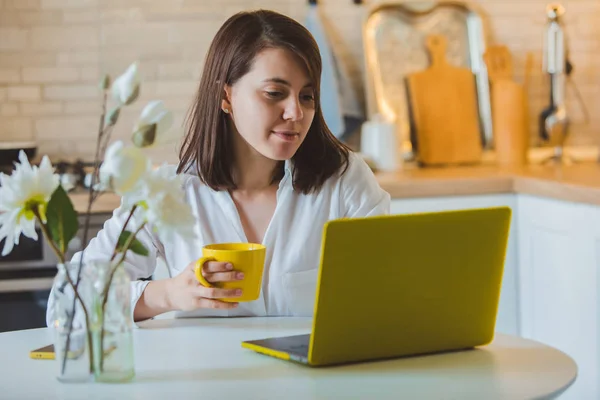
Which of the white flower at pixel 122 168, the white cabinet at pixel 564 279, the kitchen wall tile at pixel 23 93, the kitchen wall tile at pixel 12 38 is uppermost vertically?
the kitchen wall tile at pixel 12 38

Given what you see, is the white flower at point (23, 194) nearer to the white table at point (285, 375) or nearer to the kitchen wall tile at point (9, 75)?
the white table at point (285, 375)

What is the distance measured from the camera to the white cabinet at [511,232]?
304 centimetres

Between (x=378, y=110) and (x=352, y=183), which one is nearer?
(x=352, y=183)

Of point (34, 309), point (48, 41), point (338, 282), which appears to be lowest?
point (34, 309)

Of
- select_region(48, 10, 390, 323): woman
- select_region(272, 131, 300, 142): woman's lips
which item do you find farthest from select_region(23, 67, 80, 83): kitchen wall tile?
select_region(272, 131, 300, 142): woman's lips

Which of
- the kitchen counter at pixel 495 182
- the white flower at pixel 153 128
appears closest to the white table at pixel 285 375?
the white flower at pixel 153 128

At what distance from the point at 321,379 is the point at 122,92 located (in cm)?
47

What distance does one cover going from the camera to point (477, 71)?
3605 mm

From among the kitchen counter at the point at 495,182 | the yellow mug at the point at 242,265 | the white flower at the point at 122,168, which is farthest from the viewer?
the kitchen counter at the point at 495,182

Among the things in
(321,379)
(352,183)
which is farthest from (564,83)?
(321,379)

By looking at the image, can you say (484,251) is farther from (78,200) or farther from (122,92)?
Result: (78,200)

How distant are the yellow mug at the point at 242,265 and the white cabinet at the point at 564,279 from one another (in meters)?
1.39

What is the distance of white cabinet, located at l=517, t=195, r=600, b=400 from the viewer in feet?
8.73

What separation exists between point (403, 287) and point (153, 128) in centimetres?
45
